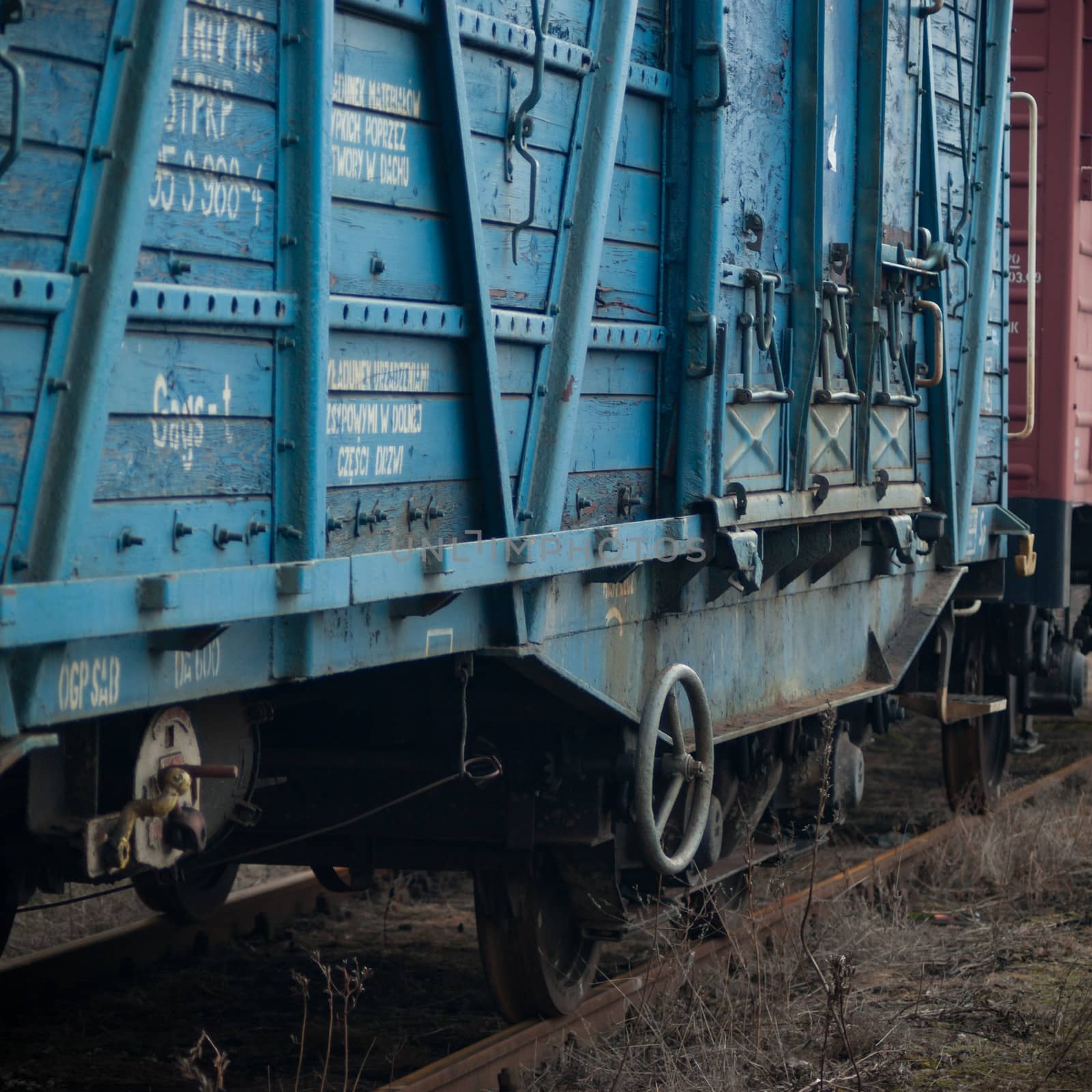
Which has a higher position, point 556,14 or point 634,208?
point 556,14

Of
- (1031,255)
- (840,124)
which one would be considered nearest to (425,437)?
(840,124)

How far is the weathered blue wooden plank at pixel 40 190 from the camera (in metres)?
2.89

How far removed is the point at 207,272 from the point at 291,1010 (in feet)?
11.3

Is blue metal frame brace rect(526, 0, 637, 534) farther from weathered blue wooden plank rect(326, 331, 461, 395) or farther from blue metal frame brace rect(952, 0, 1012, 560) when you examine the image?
blue metal frame brace rect(952, 0, 1012, 560)

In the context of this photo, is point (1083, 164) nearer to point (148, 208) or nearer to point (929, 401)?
point (929, 401)

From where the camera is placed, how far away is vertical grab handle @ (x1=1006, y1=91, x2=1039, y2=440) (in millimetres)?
8367

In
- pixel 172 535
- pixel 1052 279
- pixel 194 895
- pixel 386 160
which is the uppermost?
pixel 1052 279

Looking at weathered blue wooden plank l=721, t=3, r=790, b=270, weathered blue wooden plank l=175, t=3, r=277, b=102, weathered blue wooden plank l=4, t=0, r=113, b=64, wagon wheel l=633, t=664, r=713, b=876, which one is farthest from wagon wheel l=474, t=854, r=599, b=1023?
weathered blue wooden plank l=4, t=0, r=113, b=64

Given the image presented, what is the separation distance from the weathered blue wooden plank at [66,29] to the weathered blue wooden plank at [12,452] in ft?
2.09

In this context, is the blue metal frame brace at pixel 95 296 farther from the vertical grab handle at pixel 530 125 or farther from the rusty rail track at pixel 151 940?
the rusty rail track at pixel 151 940

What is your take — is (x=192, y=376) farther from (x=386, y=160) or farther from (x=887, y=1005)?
(x=887, y=1005)

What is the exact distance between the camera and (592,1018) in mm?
5750

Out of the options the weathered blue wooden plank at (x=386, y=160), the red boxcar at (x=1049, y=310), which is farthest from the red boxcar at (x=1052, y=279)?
the weathered blue wooden plank at (x=386, y=160)

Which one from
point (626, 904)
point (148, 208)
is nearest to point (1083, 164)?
point (626, 904)
